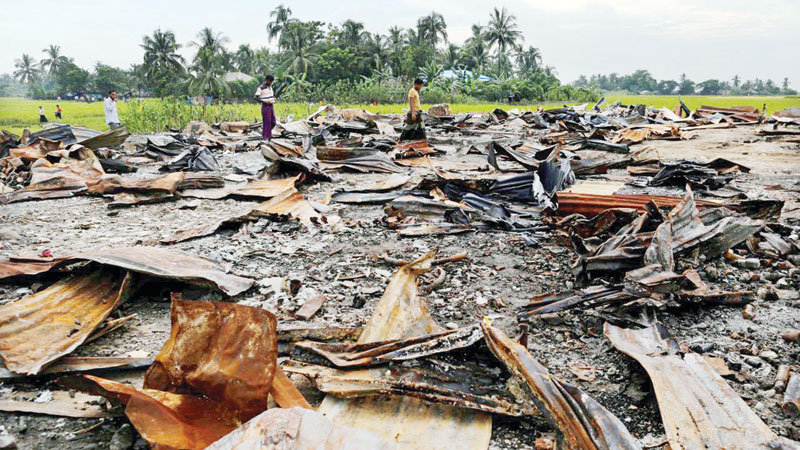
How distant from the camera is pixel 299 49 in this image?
42.8m

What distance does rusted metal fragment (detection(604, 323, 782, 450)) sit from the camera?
1.64 m

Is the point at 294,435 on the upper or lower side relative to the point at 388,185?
lower

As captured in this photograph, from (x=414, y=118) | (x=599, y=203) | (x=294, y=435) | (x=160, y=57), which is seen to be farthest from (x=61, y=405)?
(x=160, y=57)

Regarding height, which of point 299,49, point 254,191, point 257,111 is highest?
point 299,49

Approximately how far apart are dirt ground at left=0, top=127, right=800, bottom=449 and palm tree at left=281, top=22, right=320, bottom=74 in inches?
1552

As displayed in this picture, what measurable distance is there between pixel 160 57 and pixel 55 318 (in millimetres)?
51659

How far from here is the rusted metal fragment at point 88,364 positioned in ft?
6.95

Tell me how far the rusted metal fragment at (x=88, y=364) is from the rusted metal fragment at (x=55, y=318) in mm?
40

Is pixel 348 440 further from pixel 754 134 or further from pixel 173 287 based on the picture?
pixel 754 134

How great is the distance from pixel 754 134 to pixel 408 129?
26.2 feet

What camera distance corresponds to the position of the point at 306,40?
144 ft

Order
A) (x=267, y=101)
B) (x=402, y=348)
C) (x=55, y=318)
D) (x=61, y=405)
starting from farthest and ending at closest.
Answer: (x=267, y=101) < (x=55, y=318) < (x=402, y=348) < (x=61, y=405)

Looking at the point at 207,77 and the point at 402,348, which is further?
the point at 207,77

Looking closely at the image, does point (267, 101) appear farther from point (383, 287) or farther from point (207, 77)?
point (207, 77)
